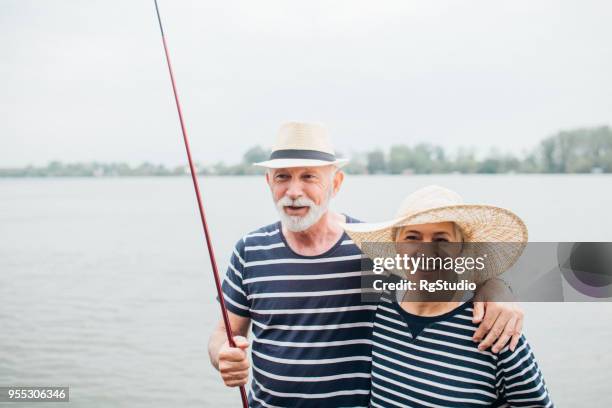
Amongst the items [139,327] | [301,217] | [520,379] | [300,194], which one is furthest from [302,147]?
[139,327]

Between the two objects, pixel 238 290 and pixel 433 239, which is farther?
pixel 238 290

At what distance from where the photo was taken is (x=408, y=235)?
2.11 metres

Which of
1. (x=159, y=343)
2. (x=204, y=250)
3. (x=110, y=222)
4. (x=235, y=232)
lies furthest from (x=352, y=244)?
(x=110, y=222)

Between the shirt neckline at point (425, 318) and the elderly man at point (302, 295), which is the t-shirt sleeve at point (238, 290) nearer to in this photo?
the elderly man at point (302, 295)

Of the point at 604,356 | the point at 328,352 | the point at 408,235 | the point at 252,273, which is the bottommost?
the point at 604,356

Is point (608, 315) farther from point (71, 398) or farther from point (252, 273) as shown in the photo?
point (252, 273)

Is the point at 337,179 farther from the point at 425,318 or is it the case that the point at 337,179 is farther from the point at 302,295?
the point at 425,318

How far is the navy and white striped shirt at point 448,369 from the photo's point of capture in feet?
5.76

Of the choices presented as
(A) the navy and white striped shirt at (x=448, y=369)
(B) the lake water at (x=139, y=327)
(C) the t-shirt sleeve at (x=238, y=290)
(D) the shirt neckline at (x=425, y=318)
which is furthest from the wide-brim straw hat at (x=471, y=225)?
Result: (B) the lake water at (x=139, y=327)

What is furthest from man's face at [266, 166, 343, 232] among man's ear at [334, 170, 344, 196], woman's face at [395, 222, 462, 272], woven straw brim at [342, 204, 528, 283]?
woman's face at [395, 222, 462, 272]

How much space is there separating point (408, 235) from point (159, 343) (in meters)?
10.2

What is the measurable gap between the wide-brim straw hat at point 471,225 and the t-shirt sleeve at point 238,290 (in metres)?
0.65

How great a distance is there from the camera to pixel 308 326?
2480 millimetres

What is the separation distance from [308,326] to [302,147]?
2.90ft
